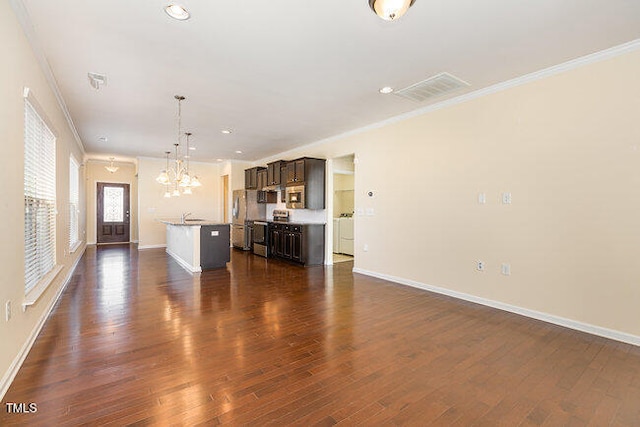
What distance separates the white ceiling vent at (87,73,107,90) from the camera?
135 inches

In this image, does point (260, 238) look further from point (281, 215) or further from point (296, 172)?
point (296, 172)

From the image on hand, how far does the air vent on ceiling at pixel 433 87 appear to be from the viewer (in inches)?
137

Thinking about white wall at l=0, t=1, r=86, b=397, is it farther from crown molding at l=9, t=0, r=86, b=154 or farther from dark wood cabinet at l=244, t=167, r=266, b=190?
dark wood cabinet at l=244, t=167, r=266, b=190

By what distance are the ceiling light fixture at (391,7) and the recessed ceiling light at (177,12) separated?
5.00 ft

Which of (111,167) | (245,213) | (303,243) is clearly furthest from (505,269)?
(111,167)

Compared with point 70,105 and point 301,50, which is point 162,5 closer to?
point 301,50

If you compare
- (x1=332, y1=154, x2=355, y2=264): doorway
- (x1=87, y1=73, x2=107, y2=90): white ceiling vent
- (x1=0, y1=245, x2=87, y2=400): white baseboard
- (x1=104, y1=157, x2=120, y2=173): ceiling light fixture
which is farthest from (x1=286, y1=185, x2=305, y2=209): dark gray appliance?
(x1=104, y1=157, x2=120, y2=173): ceiling light fixture

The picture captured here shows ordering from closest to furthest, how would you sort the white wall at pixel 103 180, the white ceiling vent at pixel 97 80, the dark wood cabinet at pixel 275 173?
the white ceiling vent at pixel 97 80 → the dark wood cabinet at pixel 275 173 → the white wall at pixel 103 180

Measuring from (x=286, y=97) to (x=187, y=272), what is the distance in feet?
12.2

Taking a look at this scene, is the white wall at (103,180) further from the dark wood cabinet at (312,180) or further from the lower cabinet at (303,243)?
the dark wood cabinet at (312,180)

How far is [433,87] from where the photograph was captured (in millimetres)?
3695

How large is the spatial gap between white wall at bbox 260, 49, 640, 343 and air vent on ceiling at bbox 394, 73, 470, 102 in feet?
1.49

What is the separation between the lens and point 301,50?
2898mm

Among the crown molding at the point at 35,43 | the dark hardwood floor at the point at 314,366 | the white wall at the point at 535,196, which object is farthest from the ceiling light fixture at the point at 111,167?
the white wall at the point at 535,196
